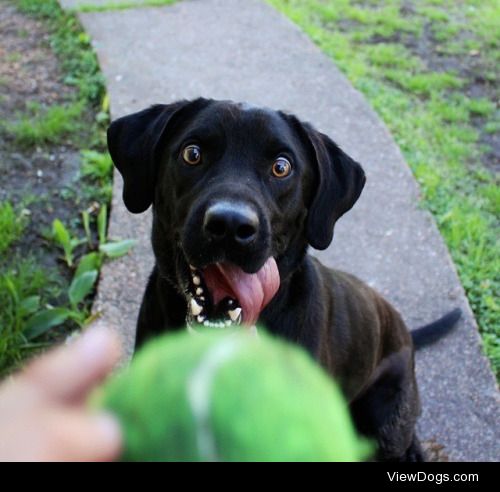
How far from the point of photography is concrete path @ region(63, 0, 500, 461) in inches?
132

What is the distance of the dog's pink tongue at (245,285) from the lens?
2.27m

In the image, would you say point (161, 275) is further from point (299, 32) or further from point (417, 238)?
point (299, 32)

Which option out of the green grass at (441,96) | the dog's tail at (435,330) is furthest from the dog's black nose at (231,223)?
the green grass at (441,96)

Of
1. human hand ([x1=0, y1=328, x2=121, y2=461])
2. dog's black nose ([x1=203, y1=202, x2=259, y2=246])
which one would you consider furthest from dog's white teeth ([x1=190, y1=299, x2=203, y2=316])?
human hand ([x1=0, y1=328, x2=121, y2=461])

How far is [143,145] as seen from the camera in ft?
8.51

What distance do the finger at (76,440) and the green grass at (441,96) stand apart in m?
3.18

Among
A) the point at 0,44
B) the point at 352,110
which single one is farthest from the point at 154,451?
the point at 0,44

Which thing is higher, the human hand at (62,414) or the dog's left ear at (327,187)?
the human hand at (62,414)

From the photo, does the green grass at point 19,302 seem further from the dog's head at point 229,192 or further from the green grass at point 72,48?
the green grass at point 72,48

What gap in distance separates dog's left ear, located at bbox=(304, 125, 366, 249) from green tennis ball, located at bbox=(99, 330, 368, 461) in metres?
1.92

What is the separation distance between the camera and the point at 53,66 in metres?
5.84

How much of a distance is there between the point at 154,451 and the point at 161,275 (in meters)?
1.92

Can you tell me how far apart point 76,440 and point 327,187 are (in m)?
2.08

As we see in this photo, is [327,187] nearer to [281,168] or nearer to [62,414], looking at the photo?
[281,168]
